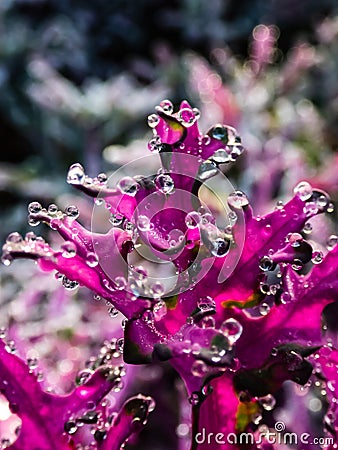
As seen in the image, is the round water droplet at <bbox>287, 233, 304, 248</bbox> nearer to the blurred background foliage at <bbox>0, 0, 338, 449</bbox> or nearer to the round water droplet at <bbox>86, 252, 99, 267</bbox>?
the round water droplet at <bbox>86, 252, 99, 267</bbox>

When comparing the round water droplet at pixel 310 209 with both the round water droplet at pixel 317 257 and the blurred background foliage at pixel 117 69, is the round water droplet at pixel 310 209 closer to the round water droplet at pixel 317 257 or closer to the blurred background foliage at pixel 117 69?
the round water droplet at pixel 317 257

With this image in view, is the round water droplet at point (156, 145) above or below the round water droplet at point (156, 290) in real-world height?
above

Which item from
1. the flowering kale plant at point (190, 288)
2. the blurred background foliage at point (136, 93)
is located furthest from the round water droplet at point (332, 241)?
the blurred background foliage at point (136, 93)

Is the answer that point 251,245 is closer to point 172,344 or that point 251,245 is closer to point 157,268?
point 172,344

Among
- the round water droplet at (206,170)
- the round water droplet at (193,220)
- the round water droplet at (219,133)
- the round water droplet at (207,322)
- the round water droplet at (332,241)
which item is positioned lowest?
the round water droplet at (207,322)

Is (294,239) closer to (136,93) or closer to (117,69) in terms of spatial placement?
(136,93)

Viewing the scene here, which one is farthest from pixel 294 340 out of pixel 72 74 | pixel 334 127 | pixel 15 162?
pixel 72 74

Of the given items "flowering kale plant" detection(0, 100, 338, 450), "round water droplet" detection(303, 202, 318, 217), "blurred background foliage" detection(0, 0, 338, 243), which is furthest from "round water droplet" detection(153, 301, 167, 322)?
"blurred background foliage" detection(0, 0, 338, 243)
